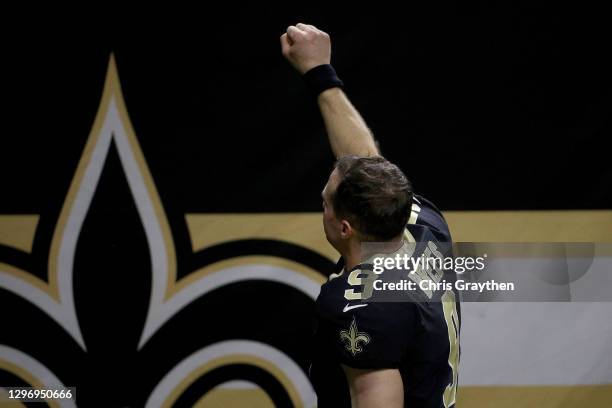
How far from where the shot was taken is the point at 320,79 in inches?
85.7

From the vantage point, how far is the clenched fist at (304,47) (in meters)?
2.15

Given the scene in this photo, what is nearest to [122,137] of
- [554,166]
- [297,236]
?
[297,236]

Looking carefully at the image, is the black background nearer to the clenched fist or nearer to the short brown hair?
the clenched fist

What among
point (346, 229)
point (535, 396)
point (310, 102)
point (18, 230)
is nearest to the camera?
point (346, 229)

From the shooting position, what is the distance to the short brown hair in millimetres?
1854

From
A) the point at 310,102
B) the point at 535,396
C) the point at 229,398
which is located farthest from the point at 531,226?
the point at 229,398

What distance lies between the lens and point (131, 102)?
8.98 ft

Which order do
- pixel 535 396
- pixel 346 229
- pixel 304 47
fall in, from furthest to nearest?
pixel 535 396, pixel 304 47, pixel 346 229

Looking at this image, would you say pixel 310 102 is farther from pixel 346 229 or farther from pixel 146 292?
pixel 346 229

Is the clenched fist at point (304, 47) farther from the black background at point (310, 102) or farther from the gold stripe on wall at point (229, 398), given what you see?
the gold stripe on wall at point (229, 398)

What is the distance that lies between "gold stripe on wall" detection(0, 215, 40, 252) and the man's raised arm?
108 cm

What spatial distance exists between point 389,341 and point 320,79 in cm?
72

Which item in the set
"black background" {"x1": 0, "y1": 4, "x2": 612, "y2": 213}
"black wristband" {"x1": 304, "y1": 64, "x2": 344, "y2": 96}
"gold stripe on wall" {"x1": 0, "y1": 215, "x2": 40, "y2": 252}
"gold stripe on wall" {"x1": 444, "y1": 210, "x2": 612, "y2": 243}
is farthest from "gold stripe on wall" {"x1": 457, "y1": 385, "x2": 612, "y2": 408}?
"gold stripe on wall" {"x1": 0, "y1": 215, "x2": 40, "y2": 252}

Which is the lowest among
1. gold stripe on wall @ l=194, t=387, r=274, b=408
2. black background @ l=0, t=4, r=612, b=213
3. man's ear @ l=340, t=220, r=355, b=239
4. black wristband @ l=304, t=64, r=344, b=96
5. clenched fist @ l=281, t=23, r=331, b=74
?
gold stripe on wall @ l=194, t=387, r=274, b=408
